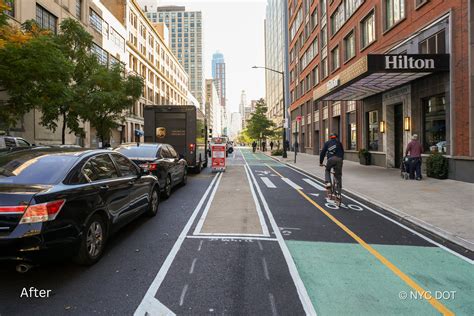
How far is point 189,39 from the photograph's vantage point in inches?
5896

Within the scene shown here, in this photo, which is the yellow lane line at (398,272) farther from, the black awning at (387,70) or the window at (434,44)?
the window at (434,44)

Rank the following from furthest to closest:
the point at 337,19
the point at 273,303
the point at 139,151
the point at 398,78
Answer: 1. the point at 337,19
2. the point at 398,78
3. the point at 139,151
4. the point at 273,303

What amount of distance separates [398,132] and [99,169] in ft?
59.5

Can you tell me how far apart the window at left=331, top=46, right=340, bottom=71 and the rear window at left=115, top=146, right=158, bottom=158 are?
23.7 metres

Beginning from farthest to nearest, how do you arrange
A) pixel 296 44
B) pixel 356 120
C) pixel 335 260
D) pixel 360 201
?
pixel 296 44
pixel 356 120
pixel 360 201
pixel 335 260

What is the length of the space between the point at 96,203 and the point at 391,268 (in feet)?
13.8

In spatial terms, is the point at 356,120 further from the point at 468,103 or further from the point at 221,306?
the point at 221,306

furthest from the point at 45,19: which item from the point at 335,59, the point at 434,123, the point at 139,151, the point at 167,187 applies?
the point at 434,123

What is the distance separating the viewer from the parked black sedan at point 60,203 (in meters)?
3.36

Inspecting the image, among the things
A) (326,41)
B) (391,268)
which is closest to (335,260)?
(391,268)

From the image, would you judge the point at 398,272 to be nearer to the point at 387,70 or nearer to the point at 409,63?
the point at 387,70

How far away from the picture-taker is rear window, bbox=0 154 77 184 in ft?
12.6

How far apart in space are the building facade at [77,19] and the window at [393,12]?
18.2 meters

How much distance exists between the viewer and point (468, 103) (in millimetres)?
11852
